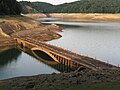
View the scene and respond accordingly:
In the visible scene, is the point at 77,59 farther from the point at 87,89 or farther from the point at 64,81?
the point at 87,89

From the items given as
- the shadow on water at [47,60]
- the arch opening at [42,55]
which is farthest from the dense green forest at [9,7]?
the arch opening at [42,55]

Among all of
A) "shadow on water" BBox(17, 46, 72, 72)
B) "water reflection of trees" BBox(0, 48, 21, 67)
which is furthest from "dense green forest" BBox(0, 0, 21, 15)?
"shadow on water" BBox(17, 46, 72, 72)

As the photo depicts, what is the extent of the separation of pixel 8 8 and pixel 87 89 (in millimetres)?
101504

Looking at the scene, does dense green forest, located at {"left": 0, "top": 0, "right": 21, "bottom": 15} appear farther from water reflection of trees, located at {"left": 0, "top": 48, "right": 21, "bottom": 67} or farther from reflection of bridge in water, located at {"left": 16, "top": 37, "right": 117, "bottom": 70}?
reflection of bridge in water, located at {"left": 16, "top": 37, "right": 117, "bottom": 70}

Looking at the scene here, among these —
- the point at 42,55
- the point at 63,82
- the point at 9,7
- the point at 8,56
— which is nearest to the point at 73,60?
the point at 42,55

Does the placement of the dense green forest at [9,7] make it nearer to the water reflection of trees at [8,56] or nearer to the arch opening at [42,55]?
the water reflection of trees at [8,56]

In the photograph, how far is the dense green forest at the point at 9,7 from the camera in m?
115

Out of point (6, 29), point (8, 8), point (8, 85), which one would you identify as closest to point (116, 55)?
point (8, 85)

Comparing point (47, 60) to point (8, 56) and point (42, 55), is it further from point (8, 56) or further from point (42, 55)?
point (8, 56)

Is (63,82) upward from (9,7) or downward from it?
downward

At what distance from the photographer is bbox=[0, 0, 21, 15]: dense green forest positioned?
115 meters

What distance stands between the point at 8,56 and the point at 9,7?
6476 centimetres

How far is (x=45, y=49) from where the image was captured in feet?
192

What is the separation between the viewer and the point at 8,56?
6053 centimetres
